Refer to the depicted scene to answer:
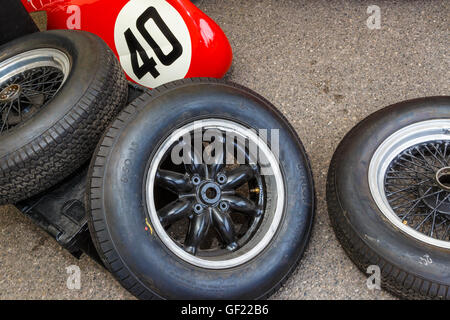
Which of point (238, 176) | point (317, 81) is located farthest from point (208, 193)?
point (317, 81)

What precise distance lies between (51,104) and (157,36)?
2.76 ft

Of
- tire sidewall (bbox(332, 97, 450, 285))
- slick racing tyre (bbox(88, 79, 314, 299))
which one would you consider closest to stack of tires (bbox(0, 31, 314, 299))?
slick racing tyre (bbox(88, 79, 314, 299))

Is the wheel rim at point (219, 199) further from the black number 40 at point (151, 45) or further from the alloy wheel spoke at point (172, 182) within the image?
the black number 40 at point (151, 45)

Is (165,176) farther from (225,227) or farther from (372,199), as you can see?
(372,199)

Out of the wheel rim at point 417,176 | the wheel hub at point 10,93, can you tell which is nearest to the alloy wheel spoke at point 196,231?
the wheel rim at point 417,176

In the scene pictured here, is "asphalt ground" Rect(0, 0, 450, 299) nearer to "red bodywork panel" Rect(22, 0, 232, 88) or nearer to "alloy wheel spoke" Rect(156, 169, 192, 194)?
"red bodywork panel" Rect(22, 0, 232, 88)

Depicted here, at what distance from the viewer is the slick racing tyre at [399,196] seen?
156 centimetres

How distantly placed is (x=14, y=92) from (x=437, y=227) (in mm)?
2174

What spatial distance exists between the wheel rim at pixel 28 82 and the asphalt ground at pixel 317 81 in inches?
22.6

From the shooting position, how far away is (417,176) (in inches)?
74.7
